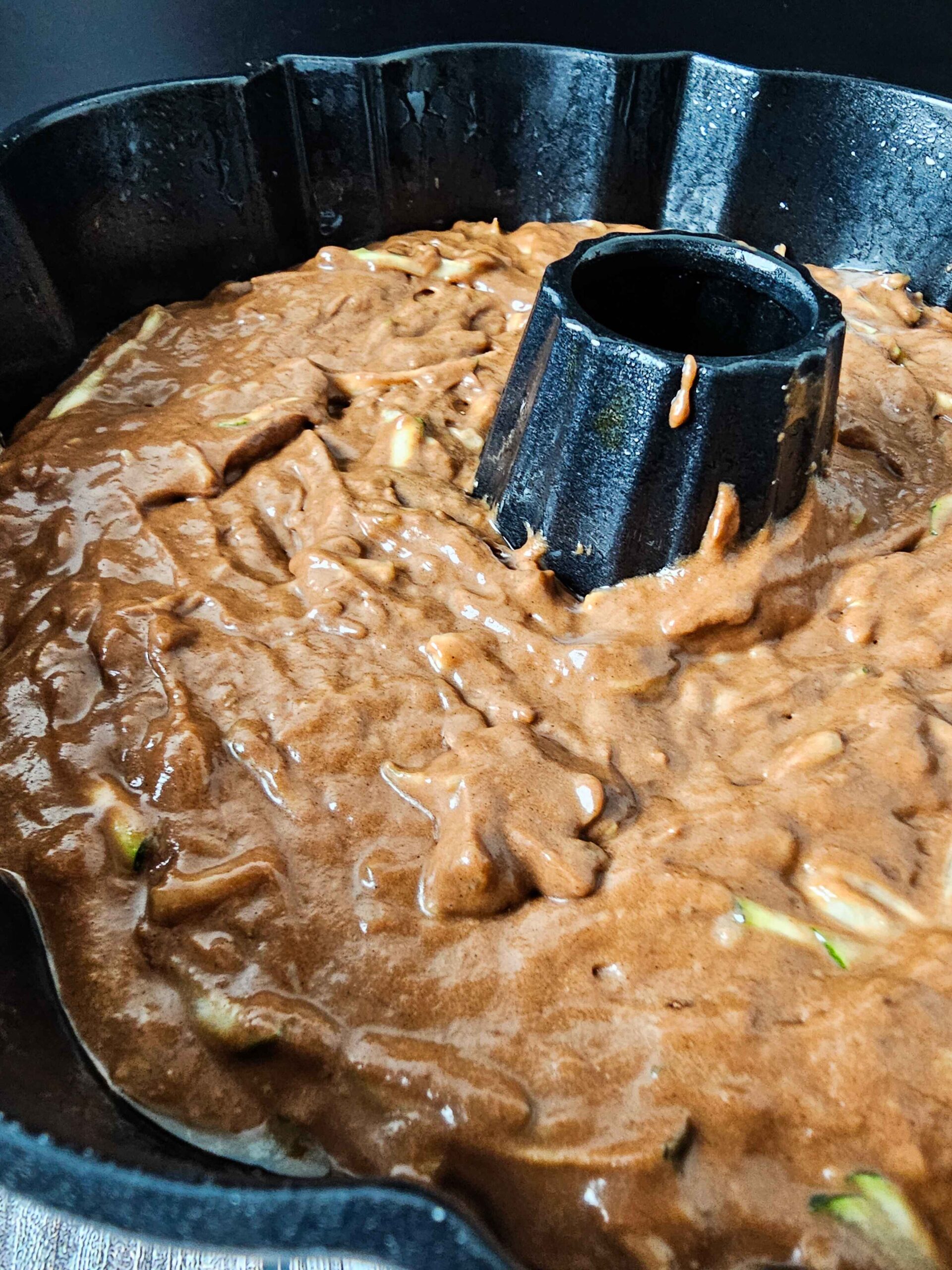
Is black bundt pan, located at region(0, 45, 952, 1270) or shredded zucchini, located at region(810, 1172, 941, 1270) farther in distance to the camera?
black bundt pan, located at region(0, 45, 952, 1270)

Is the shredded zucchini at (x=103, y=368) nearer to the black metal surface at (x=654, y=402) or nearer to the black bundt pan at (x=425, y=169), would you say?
the black bundt pan at (x=425, y=169)

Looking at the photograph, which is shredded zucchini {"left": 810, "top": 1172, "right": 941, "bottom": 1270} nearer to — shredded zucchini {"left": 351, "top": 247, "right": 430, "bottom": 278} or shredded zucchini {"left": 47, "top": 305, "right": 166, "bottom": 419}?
shredded zucchini {"left": 47, "top": 305, "right": 166, "bottom": 419}

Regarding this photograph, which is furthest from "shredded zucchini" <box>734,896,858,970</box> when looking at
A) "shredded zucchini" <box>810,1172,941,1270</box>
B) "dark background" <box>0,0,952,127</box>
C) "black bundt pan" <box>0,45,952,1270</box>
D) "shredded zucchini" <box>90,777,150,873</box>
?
"dark background" <box>0,0,952,127</box>

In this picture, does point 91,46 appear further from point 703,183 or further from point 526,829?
point 526,829

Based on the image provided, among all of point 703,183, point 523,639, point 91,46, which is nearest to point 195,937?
point 523,639

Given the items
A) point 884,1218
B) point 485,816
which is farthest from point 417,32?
point 884,1218

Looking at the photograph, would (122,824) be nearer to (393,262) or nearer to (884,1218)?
(884,1218)

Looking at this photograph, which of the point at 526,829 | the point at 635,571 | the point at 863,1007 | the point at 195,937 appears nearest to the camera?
the point at 863,1007
